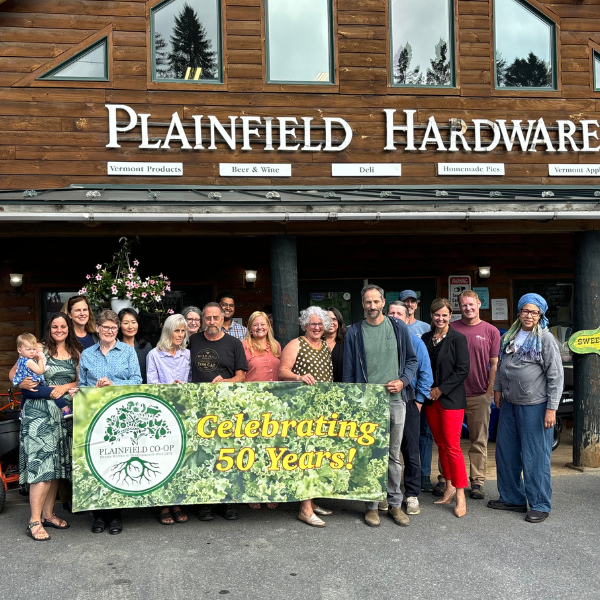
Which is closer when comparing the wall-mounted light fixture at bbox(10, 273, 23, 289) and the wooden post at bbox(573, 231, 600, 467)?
the wooden post at bbox(573, 231, 600, 467)

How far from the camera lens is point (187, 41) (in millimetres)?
9133

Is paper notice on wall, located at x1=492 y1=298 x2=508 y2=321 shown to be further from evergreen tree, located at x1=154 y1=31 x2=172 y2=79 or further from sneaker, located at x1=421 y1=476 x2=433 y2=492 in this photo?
evergreen tree, located at x1=154 y1=31 x2=172 y2=79

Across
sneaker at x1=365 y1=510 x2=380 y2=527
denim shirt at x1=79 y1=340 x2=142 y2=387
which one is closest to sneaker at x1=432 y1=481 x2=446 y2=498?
sneaker at x1=365 y1=510 x2=380 y2=527

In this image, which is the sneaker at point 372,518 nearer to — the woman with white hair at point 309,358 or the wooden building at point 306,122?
the woman with white hair at point 309,358

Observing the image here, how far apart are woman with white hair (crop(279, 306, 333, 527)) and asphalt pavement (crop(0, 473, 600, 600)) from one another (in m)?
0.17

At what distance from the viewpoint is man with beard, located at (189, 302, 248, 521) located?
5789 mm

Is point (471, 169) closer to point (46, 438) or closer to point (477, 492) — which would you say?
point (477, 492)

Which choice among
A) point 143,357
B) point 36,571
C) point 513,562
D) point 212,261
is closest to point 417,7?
point 212,261

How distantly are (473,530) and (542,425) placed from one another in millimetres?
1061

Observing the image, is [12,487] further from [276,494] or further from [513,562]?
[513,562]

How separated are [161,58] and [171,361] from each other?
4.86 meters

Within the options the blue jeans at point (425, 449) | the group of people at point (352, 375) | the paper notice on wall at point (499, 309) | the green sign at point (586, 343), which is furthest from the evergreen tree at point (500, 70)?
the blue jeans at point (425, 449)

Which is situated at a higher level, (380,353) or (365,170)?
(365,170)

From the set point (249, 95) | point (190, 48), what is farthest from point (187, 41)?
point (249, 95)
